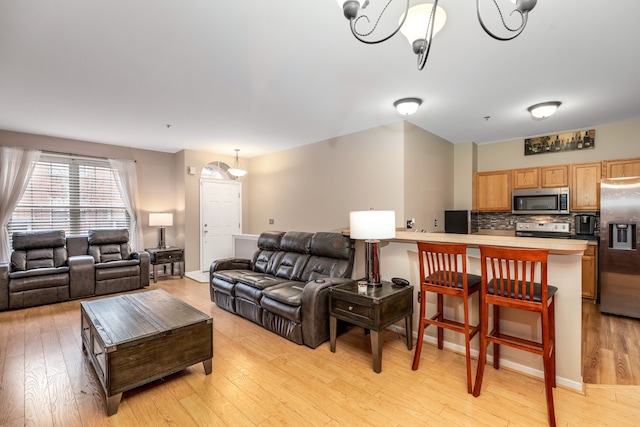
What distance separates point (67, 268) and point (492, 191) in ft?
23.6

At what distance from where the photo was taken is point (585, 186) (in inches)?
179

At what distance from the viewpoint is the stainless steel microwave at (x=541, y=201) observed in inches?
184

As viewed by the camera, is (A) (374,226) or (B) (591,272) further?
(B) (591,272)

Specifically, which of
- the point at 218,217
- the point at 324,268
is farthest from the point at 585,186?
the point at 218,217

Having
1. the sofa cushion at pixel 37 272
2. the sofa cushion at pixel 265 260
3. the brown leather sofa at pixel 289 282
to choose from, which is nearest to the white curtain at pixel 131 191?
the sofa cushion at pixel 37 272

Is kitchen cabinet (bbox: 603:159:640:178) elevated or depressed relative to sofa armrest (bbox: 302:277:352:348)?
elevated

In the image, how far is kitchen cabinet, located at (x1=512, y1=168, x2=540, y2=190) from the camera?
4945mm

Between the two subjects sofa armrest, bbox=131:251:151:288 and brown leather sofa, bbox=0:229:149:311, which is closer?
brown leather sofa, bbox=0:229:149:311

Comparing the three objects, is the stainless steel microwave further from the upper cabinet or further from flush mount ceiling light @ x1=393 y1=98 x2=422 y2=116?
flush mount ceiling light @ x1=393 y1=98 x2=422 y2=116

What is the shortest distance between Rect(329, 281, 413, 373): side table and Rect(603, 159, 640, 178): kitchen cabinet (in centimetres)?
393

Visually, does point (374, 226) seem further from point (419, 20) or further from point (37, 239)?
point (37, 239)

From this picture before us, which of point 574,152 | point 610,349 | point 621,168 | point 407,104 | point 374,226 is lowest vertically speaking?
point 610,349

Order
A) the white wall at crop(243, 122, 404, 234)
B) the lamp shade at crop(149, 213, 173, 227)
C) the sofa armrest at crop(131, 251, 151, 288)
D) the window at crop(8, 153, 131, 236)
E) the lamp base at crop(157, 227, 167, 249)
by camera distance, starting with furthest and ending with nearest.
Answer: the lamp base at crop(157, 227, 167, 249) → the lamp shade at crop(149, 213, 173, 227) → the sofa armrest at crop(131, 251, 151, 288) → the window at crop(8, 153, 131, 236) → the white wall at crop(243, 122, 404, 234)

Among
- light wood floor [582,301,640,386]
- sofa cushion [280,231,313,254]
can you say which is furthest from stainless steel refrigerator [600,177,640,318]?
sofa cushion [280,231,313,254]
